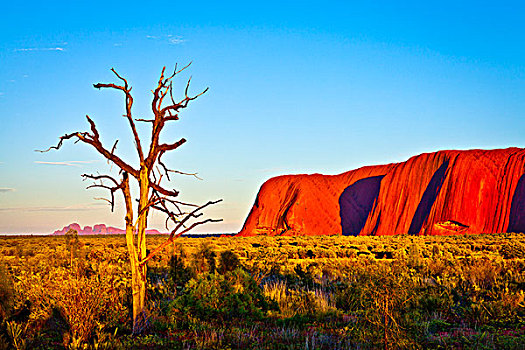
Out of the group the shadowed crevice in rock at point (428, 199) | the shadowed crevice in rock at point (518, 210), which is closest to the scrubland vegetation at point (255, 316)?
the shadowed crevice in rock at point (518, 210)

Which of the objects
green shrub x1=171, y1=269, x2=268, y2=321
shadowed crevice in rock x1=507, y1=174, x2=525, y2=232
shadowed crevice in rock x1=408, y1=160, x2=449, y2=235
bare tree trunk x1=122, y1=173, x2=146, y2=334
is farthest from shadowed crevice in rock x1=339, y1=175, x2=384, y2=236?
bare tree trunk x1=122, y1=173, x2=146, y2=334

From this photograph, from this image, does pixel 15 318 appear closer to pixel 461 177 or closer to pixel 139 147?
pixel 139 147

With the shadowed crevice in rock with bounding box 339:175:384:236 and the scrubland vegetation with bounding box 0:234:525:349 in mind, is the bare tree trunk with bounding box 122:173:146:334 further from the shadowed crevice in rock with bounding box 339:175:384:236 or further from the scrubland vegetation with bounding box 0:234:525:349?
the shadowed crevice in rock with bounding box 339:175:384:236

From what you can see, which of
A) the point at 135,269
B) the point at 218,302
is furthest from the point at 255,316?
the point at 135,269

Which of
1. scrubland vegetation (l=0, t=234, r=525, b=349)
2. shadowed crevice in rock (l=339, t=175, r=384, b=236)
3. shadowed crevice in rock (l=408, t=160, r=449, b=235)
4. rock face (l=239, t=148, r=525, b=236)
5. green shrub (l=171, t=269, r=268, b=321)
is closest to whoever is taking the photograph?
scrubland vegetation (l=0, t=234, r=525, b=349)

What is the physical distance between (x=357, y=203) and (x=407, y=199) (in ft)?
40.8

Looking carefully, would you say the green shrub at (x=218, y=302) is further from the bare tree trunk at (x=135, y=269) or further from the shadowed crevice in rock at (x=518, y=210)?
the shadowed crevice in rock at (x=518, y=210)

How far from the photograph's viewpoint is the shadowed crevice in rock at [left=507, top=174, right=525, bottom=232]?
54275 millimetres

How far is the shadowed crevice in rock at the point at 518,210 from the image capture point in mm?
54275

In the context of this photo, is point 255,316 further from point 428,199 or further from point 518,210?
point 428,199

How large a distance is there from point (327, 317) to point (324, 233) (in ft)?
217

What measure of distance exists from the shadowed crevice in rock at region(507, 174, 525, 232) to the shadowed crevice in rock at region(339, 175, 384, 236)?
21697 mm

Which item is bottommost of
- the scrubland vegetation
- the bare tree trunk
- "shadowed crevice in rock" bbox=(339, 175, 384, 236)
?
the scrubland vegetation

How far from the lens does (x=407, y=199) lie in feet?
217
